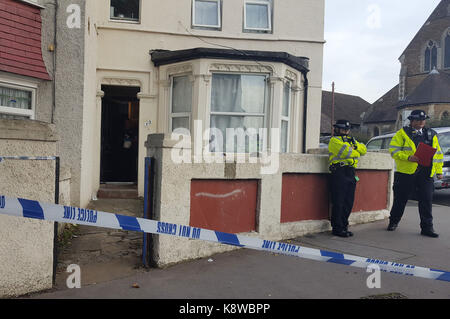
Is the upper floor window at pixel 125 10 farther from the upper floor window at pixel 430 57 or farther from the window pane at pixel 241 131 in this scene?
the upper floor window at pixel 430 57

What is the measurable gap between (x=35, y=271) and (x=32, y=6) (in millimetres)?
5047

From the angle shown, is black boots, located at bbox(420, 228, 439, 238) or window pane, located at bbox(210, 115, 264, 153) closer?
black boots, located at bbox(420, 228, 439, 238)

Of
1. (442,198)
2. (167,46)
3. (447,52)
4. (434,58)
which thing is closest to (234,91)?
(167,46)

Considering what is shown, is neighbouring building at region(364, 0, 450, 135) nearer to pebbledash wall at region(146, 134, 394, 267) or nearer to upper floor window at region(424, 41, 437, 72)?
upper floor window at region(424, 41, 437, 72)

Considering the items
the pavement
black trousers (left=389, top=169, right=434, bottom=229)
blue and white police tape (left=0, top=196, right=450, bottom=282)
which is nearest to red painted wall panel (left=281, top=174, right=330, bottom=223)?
the pavement

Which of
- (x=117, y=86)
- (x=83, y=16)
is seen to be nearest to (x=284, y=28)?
(x=117, y=86)

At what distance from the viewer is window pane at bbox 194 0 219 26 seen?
10.0 meters

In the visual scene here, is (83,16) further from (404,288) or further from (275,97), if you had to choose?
(404,288)

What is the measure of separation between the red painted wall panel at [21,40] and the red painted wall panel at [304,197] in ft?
15.0

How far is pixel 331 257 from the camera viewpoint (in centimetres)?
369

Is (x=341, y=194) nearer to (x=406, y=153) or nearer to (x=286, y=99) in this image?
(x=406, y=153)

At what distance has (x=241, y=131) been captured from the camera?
8.99 meters

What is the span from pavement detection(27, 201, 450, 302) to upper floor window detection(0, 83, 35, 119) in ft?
12.1

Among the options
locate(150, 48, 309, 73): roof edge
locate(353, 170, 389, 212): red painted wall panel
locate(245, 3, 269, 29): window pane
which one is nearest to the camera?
locate(353, 170, 389, 212): red painted wall panel
